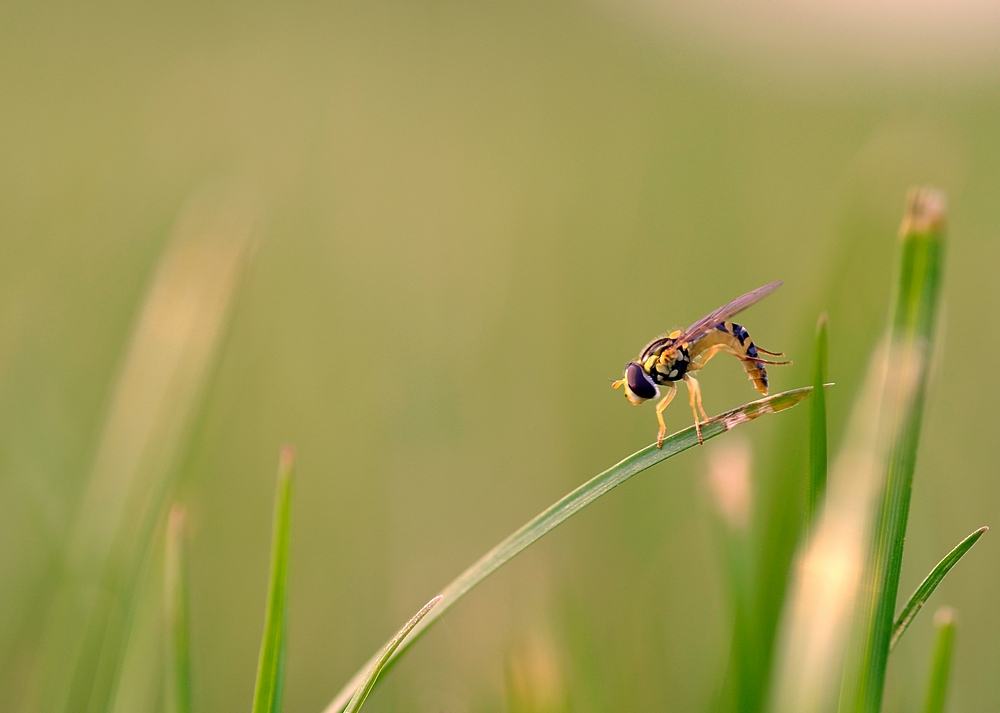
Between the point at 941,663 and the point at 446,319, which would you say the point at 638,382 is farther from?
the point at 446,319

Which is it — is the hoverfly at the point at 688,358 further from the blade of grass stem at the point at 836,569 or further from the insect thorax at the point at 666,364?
the blade of grass stem at the point at 836,569

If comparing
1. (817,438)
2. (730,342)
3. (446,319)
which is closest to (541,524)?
(817,438)

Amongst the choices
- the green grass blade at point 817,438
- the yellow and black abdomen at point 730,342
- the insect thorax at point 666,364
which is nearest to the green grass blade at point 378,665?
the green grass blade at point 817,438

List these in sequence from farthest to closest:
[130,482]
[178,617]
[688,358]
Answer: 1. [688,358]
2. [130,482]
3. [178,617]

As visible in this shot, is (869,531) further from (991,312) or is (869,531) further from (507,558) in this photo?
(991,312)

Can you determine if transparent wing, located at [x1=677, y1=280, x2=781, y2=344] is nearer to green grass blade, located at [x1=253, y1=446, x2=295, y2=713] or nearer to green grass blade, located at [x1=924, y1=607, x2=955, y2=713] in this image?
green grass blade, located at [x1=924, y1=607, x2=955, y2=713]

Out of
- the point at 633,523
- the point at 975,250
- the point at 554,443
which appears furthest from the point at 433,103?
the point at 633,523
